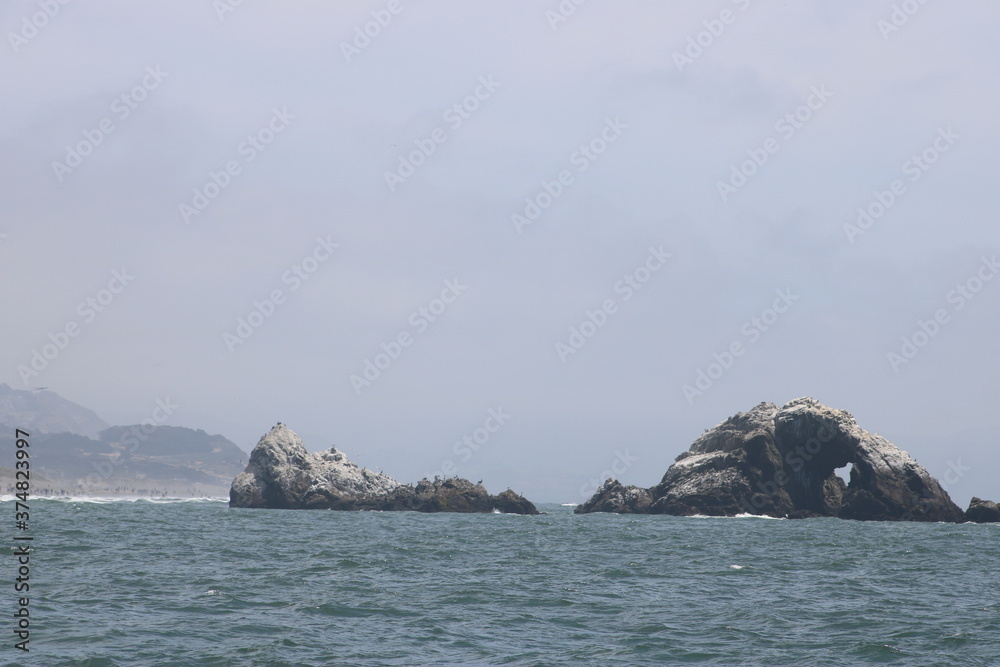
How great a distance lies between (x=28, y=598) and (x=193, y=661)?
1107 cm

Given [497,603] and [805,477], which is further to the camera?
[805,477]

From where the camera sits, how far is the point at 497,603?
107 ft

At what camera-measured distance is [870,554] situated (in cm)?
5200

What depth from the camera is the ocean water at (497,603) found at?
80.8 feet

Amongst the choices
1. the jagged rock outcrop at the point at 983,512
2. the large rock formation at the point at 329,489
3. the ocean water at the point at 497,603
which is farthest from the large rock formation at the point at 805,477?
the ocean water at the point at 497,603

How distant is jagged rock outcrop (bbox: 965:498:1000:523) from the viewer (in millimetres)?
96375

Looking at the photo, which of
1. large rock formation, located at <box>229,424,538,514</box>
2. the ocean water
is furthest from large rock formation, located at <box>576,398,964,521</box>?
the ocean water

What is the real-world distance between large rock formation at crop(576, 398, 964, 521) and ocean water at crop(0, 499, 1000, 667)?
41720 mm

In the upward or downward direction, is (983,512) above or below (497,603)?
above

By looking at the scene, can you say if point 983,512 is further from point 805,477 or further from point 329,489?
point 329,489

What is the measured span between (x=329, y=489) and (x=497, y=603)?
304 feet

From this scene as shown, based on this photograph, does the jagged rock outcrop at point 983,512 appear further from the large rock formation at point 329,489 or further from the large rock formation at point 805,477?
the large rock formation at point 329,489

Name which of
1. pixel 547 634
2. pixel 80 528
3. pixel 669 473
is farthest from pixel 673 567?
pixel 669 473

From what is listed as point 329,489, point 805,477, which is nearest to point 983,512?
point 805,477
